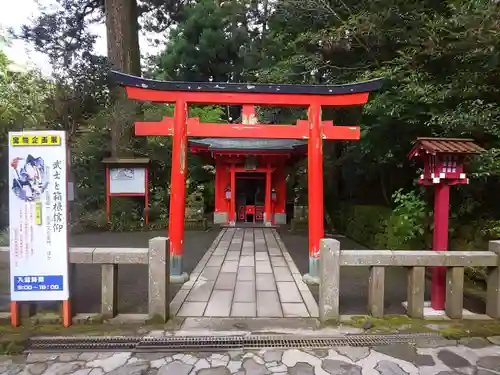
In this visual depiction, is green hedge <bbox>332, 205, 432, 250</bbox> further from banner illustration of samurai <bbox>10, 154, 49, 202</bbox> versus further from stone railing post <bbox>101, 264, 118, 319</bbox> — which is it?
banner illustration of samurai <bbox>10, 154, 49, 202</bbox>

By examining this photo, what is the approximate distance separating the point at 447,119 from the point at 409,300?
10.2 ft

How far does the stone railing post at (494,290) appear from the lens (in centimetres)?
387

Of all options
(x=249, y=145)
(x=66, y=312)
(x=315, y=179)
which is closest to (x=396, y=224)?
(x=315, y=179)

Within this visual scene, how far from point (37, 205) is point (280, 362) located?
10.3ft

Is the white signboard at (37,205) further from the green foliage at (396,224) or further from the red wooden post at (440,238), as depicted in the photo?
the green foliage at (396,224)

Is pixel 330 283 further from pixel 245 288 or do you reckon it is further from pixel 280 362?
pixel 245 288

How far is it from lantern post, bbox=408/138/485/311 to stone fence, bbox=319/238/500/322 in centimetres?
15

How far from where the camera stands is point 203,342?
3332mm

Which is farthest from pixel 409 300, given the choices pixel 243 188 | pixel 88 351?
pixel 243 188

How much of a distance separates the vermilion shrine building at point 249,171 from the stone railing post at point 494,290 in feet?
26.9

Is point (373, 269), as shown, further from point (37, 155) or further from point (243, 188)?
point (243, 188)

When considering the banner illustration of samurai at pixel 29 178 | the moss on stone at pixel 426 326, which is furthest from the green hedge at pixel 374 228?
the banner illustration of samurai at pixel 29 178

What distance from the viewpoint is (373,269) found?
3.81 meters

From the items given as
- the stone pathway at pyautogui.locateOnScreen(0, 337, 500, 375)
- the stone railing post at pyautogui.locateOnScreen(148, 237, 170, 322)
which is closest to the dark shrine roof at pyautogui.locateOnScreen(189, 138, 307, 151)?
the stone railing post at pyautogui.locateOnScreen(148, 237, 170, 322)
